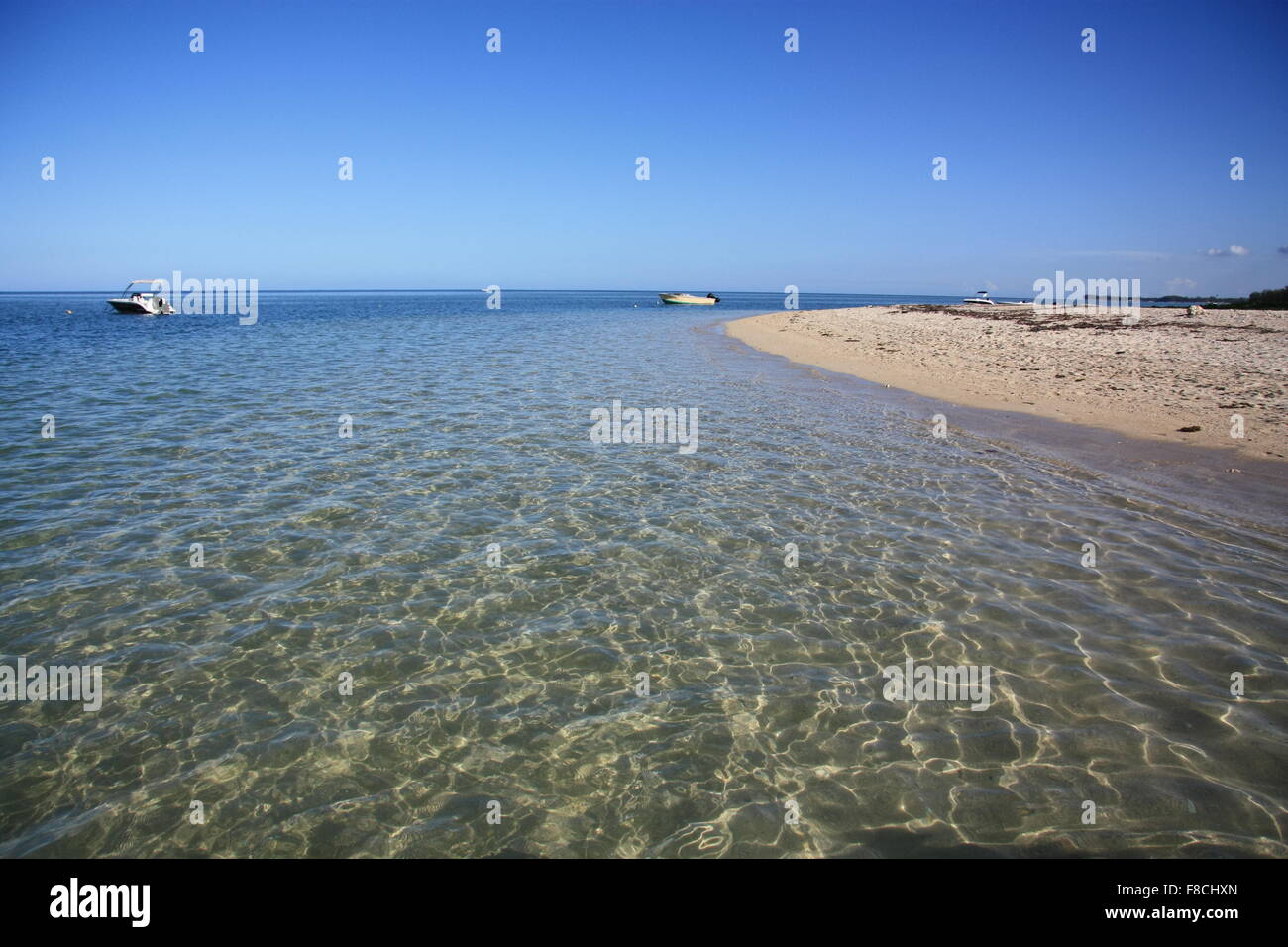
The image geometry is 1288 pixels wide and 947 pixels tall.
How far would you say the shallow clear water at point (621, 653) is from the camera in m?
5.01

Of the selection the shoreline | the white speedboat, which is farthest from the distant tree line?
the white speedboat

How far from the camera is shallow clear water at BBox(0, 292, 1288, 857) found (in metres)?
5.01

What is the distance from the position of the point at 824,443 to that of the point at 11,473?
18.3 meters

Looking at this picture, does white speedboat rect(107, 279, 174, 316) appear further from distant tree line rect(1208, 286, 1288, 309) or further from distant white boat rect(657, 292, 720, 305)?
distant tree line rect(1208, 286, 1288, 309)

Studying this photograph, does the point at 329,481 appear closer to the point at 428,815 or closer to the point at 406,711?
the point at 406,711

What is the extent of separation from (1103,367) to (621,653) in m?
28.3

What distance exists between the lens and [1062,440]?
1667 centimetres

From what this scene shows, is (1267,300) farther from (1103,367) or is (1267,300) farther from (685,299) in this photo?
(685,299)

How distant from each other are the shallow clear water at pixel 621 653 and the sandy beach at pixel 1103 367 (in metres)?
7.59

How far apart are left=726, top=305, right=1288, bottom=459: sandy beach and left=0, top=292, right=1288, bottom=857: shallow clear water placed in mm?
7589

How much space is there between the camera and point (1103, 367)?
26422mm

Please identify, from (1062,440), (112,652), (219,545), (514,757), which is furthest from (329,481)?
(1062,440)

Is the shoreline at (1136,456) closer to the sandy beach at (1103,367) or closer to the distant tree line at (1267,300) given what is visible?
the sandy beach at (1103,367)
